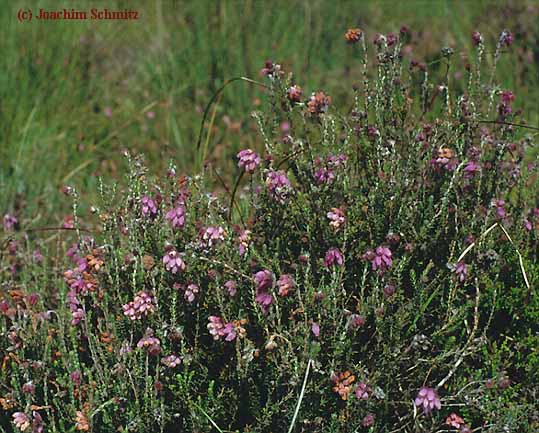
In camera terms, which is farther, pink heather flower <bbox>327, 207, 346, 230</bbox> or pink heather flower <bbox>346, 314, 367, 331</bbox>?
pink heather flower <bbox>327, 207, 346, 230</bbox>

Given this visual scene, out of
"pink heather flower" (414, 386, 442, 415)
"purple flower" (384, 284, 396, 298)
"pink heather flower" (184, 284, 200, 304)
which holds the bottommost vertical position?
"pink heather flower" (414, 386, 442, 415)

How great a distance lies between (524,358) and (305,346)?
0.78m

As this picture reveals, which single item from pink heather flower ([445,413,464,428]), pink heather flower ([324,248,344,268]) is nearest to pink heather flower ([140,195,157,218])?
pink heather flower ([324,248,344,268])

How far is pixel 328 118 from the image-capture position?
280cm

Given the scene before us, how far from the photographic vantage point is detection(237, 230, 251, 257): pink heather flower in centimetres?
252

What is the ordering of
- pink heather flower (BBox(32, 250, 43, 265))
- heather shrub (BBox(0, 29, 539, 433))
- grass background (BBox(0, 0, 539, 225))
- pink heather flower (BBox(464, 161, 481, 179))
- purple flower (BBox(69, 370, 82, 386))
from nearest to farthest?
heather shrub (BBox(0, 29, 539, 433))
purple flower (BBox(69, 370, 82, 386))
pink heather flower (BBox(464, 161, 481, 179))
pink heather flower (BBox(32, 250, 43, 265))
grass background (BBox(0, 0, 539, 225))

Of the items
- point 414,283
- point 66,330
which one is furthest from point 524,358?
point 66,330

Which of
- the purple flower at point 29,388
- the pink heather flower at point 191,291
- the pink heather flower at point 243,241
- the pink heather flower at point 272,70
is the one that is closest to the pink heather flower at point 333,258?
the pink heather flower at point 243,241

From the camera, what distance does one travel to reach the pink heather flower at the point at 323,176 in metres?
2.63

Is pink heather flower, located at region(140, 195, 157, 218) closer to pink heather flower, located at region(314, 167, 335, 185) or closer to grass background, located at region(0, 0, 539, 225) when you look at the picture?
pink heather flower, located at region(314, 167, 335, 185)

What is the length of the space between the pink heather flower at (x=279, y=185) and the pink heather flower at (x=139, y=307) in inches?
17.6

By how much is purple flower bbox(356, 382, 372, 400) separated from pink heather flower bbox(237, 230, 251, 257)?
49cm

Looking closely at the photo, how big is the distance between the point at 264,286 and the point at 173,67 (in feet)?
8.80

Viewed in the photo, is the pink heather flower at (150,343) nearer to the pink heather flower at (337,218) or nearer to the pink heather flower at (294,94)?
the pink heather flower at (337,218)
